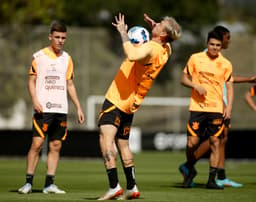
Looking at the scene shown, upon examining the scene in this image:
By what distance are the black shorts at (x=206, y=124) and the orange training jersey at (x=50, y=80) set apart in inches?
84.4

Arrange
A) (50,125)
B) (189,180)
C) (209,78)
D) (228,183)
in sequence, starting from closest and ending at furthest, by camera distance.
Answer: (50,125) < (189,180) < (209,78) < (228,183)

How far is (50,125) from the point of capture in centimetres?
1159

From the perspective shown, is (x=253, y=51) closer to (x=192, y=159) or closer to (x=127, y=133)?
(x=192, y=159)

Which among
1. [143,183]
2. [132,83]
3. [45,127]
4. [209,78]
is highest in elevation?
[209,78]

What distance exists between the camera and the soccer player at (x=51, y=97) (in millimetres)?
11461

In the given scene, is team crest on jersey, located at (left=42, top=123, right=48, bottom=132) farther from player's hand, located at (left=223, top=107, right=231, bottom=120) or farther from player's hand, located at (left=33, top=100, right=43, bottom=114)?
player's hand, located at (left=223, top=107, right=231, bottom=120)

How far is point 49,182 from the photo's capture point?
11469mm

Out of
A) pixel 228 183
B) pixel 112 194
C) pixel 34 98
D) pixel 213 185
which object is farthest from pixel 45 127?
pixel 228 183

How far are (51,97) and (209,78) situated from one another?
2.57 metres

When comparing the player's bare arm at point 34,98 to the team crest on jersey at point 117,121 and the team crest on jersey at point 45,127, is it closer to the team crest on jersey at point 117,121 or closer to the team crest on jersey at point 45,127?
the team crest on jersey at point 45,127

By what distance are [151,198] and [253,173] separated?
252 inches

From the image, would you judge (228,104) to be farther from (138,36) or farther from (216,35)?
(138,36)

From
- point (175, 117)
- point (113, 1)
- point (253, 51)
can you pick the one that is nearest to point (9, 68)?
point (175, 117)

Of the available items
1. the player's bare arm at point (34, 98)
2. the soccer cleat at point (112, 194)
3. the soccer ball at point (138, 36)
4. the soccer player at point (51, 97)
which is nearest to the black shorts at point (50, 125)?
the soccer player at point (51, 97)
